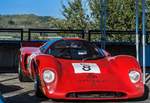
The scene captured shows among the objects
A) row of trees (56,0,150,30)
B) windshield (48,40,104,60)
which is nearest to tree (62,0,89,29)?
row of trees (56,0,150,30)

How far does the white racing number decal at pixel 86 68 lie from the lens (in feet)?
34.4

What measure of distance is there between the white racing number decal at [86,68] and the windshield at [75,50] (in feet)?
1.69

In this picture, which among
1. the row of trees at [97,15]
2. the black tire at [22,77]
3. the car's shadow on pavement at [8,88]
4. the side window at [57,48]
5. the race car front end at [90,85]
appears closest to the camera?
the race car front end at [90,85]

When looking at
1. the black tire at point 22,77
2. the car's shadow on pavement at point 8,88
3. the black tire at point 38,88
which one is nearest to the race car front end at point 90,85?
the black tire at point 38,88

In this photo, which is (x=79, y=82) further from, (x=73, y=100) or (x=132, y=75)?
(x=132, y=75)

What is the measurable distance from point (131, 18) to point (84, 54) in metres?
15.7

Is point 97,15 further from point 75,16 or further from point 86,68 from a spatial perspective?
point 86,68

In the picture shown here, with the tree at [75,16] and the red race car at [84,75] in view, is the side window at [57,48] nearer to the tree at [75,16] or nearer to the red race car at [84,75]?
the red race car at [84,75]

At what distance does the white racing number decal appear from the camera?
1050 cm

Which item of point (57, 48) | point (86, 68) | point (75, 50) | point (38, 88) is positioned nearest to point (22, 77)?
point (57, 48)

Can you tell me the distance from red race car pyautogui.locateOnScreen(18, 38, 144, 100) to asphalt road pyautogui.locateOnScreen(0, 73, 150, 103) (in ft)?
0.91

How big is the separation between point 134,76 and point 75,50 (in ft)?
5.75

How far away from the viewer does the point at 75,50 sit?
11797mm

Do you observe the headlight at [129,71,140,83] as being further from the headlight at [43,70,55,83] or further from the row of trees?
the row of trees
